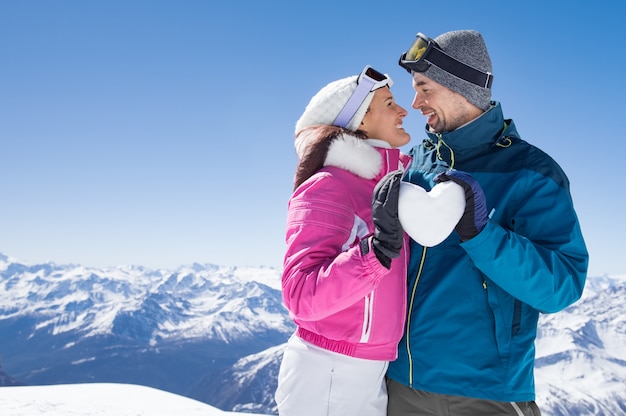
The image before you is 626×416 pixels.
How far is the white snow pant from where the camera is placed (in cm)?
291

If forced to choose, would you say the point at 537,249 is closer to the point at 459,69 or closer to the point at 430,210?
the point at 430,210

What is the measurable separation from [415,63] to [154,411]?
25.8 feet

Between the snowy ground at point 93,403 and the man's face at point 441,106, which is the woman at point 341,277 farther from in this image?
the snowy ground at point 93,403

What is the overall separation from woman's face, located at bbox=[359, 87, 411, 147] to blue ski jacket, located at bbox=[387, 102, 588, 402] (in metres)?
0.48

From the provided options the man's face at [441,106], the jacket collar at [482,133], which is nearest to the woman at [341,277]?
the jacket collar at [482,133]

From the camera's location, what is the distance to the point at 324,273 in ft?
8.26

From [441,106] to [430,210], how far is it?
1.56m

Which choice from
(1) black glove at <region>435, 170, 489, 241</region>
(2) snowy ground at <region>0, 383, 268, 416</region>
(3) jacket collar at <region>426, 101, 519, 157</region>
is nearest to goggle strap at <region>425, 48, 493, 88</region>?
(3) jacket collar at <region>426, 101, 519, 157</region>

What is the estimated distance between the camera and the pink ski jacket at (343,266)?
2.52 metres

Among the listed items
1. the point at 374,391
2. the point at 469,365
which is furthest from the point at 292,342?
the point at 469,365

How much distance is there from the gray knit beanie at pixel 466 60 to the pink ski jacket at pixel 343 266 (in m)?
0.84

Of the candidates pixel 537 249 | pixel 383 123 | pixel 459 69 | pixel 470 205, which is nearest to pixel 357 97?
pixel 383 123

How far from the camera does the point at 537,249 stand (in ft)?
9.05

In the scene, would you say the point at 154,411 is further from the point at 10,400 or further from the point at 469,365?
the point at 469,365
